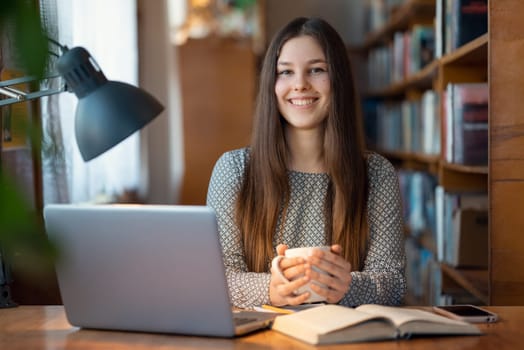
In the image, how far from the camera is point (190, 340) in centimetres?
122

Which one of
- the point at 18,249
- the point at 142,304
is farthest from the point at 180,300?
the point at 18,249

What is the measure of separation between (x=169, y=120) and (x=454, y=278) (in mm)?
1765

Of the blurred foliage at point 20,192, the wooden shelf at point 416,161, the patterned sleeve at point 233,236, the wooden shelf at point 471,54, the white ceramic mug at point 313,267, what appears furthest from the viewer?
the wooden shelf at point 416,161

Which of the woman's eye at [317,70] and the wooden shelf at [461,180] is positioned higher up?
the woman's eye at [317,70]

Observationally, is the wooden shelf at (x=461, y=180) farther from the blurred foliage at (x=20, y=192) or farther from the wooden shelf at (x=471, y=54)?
the blurred foliage at (x=20, y=192)

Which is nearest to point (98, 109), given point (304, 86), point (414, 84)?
point (304, 86)

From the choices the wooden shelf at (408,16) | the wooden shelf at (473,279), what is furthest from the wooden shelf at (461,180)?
the wooden shelf at (408,16)

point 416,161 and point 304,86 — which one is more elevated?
point 304,86

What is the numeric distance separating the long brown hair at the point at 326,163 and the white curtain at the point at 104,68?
0.59 m

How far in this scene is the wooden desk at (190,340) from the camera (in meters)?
1.18

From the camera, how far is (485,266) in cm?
262

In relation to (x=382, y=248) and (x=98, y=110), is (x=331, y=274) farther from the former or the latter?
(x=98, y=110)

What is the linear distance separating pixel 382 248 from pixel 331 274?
1.29 feet

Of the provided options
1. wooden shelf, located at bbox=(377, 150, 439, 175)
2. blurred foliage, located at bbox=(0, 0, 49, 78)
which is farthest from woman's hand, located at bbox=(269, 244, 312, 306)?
wooden shelf, located at bbox=(377, 150, 439, 175)
